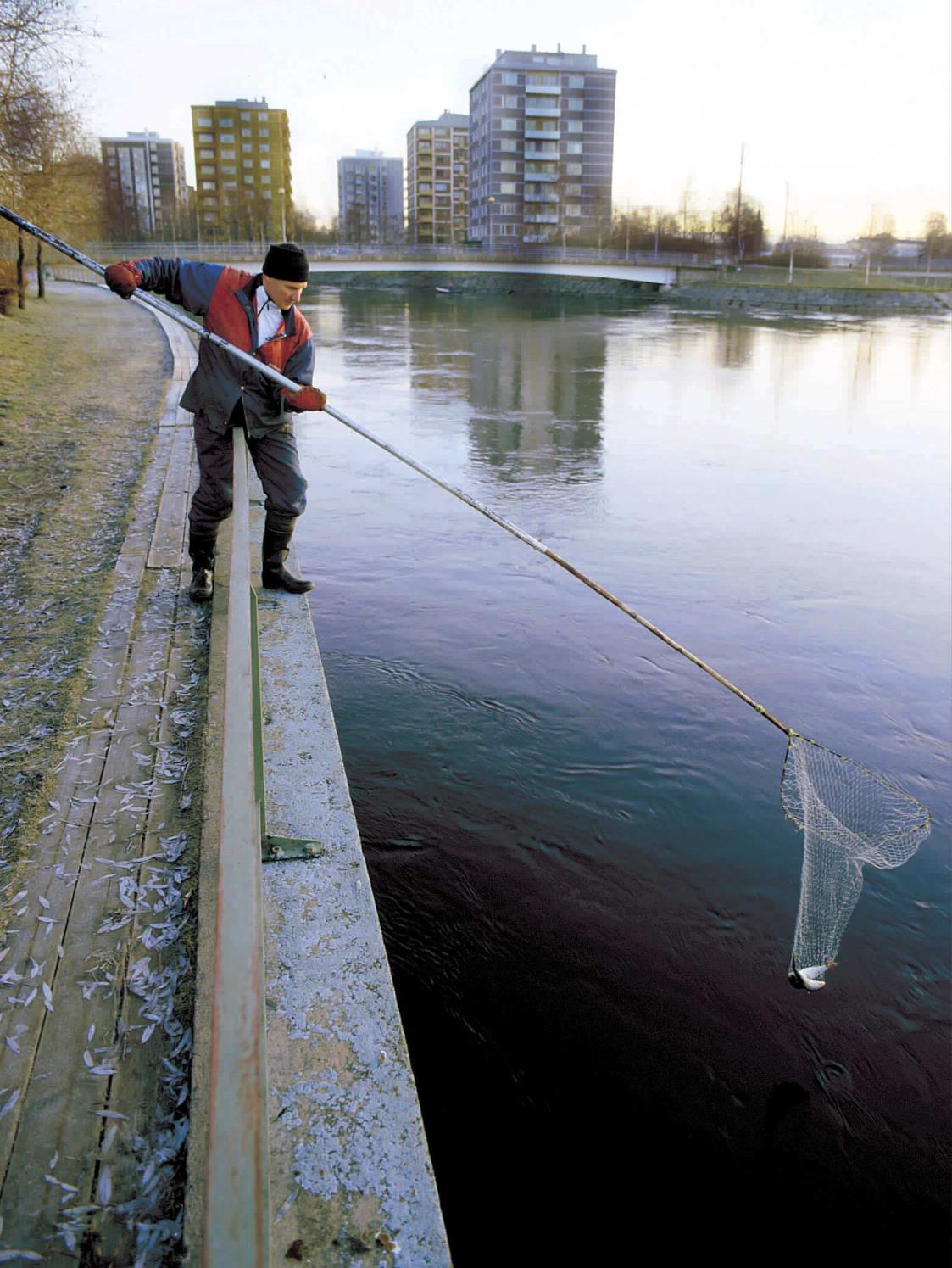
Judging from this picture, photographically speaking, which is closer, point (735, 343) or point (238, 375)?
point (238, 375)

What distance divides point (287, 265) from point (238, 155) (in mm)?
149977

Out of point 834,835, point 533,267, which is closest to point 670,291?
point 533,267

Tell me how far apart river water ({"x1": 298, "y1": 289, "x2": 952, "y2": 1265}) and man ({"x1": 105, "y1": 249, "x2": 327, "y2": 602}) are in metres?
1.03

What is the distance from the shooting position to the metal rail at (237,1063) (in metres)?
1.20

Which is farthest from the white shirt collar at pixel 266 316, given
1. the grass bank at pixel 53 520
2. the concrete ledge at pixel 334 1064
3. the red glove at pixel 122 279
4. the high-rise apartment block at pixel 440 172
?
the high-rise apartment block at pixel 440 172

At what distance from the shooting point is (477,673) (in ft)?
18.4

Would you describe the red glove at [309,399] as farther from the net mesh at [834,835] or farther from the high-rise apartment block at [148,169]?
the high-rise apartment block at [148,169]

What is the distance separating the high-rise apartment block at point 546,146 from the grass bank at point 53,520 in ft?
329

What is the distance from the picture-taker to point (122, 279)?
4.66m

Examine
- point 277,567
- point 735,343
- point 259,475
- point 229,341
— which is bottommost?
point 277,567

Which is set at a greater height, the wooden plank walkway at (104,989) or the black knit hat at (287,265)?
the black knit hat at (287,265)

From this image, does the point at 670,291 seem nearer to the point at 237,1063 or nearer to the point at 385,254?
the point at 385,254

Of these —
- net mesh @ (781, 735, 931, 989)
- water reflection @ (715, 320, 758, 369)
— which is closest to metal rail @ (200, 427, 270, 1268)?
net mesh @ (781, 735, 931, 989)

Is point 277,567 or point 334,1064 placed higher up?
point 277,567
